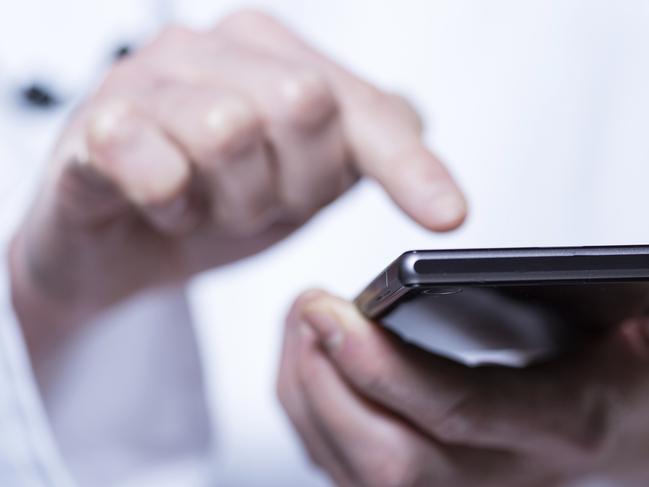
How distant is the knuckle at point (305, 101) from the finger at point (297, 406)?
0.13 metres

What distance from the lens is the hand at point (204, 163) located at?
0.50 meters

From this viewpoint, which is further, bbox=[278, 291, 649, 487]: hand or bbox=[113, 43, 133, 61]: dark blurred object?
bbox=[113, 43, 133, 61]: dark blurred object

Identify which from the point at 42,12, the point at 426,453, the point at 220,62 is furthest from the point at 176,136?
the point at 42,12

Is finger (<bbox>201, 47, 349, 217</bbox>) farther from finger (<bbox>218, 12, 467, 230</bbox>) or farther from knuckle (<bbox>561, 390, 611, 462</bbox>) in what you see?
knuckle (<bbox>561, 390, 611, 462</bbox>)

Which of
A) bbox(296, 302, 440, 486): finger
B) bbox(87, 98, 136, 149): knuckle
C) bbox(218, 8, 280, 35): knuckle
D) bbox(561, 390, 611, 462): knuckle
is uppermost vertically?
bbox(218, 8, 280, 35): knuckle

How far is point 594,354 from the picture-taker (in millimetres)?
468

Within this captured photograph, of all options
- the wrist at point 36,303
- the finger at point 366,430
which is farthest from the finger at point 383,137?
the wrist at point 36,303

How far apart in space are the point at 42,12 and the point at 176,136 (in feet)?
1.66

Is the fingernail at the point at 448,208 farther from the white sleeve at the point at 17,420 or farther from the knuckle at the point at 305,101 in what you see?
the white sleeve at the point at 17,420

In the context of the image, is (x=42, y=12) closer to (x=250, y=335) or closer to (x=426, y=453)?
(x=250, y=335)

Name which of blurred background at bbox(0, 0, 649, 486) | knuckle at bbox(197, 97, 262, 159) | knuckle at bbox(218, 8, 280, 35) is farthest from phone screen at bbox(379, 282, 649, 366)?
blurred background at bbox(0, 0, 649, 486)

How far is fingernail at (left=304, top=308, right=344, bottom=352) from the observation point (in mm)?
424

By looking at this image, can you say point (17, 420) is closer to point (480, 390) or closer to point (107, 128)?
point (107, 128)

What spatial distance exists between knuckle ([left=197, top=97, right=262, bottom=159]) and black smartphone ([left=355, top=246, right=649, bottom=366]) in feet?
0.51
